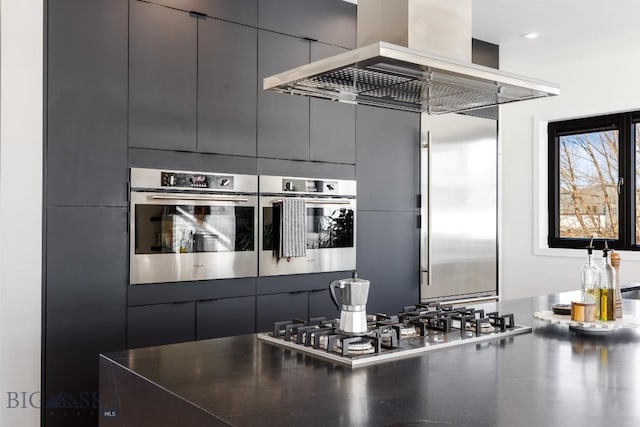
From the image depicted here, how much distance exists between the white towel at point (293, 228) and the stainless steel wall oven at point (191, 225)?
0.17 meters

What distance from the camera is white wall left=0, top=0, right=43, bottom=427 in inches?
107

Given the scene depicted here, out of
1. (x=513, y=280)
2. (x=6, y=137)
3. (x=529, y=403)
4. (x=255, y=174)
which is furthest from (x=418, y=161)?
(x=529, y=403)

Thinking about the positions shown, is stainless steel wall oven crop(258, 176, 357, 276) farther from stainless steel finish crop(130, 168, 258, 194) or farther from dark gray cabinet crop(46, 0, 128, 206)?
dark gray cabinet crop(46, 0, 128, 206)

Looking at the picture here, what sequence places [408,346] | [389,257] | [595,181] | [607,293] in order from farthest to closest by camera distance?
[595,181] → [389,257] → [607,293] → [408,346]

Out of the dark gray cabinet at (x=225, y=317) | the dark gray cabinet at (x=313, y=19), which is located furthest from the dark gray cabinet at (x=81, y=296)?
the dark gray cabinet at (x=313, y=19)

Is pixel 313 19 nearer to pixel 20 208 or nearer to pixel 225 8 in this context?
pixel 225 8

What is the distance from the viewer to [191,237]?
326cm

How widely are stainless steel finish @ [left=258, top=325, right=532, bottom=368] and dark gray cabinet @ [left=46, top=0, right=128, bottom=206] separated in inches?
58.5

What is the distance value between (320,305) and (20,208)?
1841 mm

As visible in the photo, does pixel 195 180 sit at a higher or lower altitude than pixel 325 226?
higher

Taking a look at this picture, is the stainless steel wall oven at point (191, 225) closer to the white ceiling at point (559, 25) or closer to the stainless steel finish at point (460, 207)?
the stainless steel finish at point (460, 207)

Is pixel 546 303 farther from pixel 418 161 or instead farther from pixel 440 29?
pixel 418 161

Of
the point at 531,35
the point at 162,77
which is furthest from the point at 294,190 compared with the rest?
the point at 531,35

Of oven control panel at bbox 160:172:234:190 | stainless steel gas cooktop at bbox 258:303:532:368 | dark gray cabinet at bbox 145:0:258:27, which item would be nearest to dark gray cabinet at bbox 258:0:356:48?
dark gray cabinet at bbox 145:0:258:27
